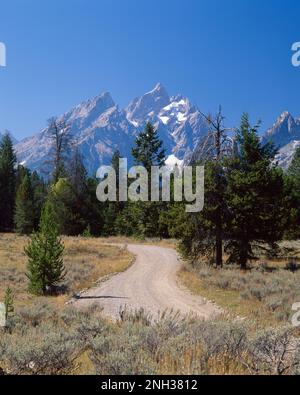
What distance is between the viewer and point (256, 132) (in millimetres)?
27609

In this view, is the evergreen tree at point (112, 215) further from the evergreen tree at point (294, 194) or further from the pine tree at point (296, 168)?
the pine tree at point (296, 168)

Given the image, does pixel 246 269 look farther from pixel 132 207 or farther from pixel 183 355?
pixel 132 207

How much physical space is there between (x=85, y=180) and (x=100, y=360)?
172 ft

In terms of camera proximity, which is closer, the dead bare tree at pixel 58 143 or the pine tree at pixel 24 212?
the dead bare tree at pixel 58 143

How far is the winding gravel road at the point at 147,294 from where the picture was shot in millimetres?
17609

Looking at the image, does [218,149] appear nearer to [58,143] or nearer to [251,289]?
[251,289]

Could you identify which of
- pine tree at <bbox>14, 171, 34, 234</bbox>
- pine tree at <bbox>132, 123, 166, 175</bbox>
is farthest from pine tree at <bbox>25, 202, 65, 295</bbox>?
pine tree at <bbox>14, 171, 34, 234</bbox>

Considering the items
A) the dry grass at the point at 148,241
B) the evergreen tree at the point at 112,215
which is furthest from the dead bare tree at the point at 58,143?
the dry grass at the point at 148,241

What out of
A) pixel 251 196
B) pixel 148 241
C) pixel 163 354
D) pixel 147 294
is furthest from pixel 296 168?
pixel 163 354

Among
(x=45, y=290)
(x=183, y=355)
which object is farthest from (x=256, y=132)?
(x=183, y=355)

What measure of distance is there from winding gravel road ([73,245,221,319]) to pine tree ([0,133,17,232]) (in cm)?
4690

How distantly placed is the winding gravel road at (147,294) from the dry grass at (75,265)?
1.15 meters

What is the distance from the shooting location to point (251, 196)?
25859 millimetres

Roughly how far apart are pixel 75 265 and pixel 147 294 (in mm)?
11530
